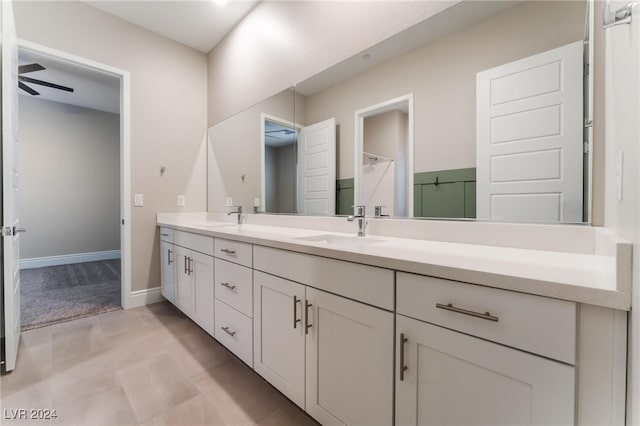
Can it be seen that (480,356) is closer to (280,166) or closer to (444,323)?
(444,323)

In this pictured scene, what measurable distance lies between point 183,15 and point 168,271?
2358 millimetres

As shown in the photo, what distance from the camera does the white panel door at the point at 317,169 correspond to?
5.85 ft

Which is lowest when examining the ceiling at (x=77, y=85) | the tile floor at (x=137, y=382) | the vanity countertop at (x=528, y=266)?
the tile floor at (x=137, y=382)

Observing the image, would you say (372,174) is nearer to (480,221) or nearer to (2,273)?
(480,221)

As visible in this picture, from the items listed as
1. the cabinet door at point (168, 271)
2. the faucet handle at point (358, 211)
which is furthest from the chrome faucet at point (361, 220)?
the cabinet door at point (168, 271)

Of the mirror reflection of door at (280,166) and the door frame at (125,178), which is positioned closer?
the mirror reflection of door at (280,166)

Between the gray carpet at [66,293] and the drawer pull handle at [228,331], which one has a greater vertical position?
the drawer pull handle at [228,331]

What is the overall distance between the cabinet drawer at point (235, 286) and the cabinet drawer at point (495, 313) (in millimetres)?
887

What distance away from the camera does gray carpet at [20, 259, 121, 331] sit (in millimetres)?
2350

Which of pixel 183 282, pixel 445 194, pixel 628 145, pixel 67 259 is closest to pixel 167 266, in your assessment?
pixel 183 282

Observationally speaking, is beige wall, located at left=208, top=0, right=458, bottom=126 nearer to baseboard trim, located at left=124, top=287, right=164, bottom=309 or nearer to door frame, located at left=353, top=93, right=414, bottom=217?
door frame, located at left=353, top=93, right=414, bottom=217

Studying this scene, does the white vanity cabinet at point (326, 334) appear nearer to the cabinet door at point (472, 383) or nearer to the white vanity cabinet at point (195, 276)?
the cabinet door at point (472, 383)

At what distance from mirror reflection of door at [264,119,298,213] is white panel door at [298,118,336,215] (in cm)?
9

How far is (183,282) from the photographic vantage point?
221cm
